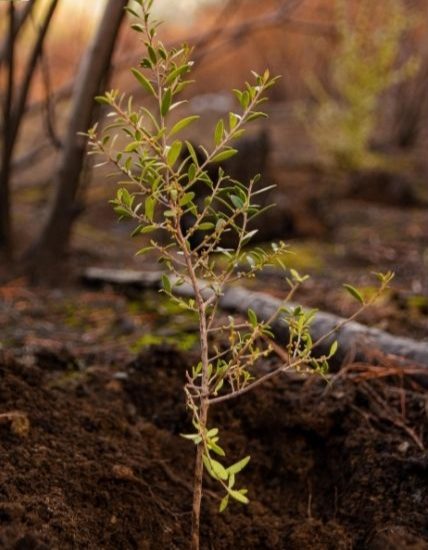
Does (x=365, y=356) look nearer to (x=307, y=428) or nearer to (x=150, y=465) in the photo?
(x=307, y=428)

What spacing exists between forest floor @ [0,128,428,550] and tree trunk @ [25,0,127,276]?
0.93 metres

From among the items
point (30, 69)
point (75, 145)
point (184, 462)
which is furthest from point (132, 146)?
point (30, 69)

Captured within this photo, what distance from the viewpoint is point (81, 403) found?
2051mm

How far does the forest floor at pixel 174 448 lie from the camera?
5.08 feet

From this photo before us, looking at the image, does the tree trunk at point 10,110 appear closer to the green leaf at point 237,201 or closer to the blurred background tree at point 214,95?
the blurred background tree at point 214,95

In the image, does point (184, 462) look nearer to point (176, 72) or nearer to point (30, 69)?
point (176, 72)

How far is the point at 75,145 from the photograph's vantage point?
387 cm

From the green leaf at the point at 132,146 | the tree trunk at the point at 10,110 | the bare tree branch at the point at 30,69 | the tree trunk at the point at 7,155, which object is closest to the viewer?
the green leaf at the point at 132,146

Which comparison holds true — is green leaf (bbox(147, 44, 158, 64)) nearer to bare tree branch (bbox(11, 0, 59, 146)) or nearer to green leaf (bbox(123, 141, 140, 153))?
green leaf (bbox(123, 141, 140, 153))

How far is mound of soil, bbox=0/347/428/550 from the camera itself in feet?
5.02

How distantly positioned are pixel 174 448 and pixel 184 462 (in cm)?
6

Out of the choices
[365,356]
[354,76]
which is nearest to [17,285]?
[365,356]

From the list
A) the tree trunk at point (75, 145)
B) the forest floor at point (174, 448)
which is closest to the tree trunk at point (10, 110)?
the tree trunk at point (75, 145)

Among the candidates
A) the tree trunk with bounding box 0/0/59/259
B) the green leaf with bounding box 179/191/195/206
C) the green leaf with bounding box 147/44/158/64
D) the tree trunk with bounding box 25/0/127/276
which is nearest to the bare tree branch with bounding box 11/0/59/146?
the tree trunk with bounding box 0/0/59/259
